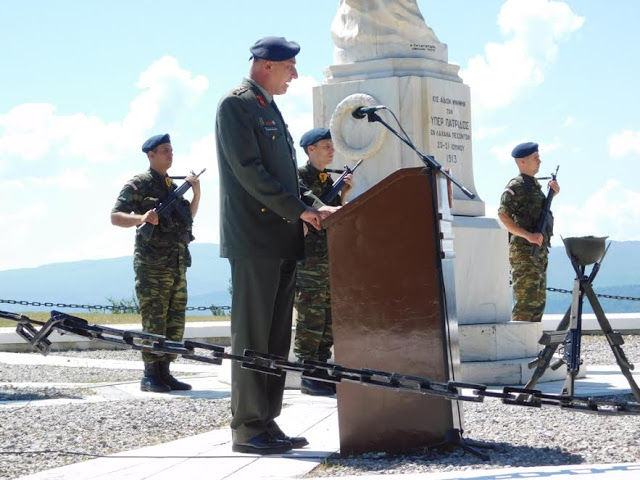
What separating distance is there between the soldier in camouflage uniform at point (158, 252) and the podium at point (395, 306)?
3.96 m

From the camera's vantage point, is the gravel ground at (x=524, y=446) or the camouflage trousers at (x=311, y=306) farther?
the camouflage trousers at (x=311, y=306)

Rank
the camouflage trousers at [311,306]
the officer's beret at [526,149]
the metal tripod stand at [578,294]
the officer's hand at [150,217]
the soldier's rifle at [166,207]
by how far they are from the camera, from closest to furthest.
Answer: the metal tripod stand at [578,294], the camouflage trousers at [311,306], the officer's hand at [150,217], the soldier's rifle at [166,207], the officer's beret at [526,149]

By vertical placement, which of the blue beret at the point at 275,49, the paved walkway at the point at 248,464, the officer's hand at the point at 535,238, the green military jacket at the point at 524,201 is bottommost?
the paved walkway at the point at 248,464

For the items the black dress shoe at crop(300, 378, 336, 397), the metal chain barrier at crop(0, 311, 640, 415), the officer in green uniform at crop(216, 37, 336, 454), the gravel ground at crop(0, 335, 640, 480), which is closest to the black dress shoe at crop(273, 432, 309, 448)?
the officer in green uniform at crop(216, 37, 336, 454)

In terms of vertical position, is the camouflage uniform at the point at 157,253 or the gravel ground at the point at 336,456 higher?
the camouflage uniform at the point at 157,253

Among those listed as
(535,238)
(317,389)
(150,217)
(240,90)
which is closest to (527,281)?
(535,238)

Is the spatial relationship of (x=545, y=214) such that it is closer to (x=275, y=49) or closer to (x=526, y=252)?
(x=526, y=252)

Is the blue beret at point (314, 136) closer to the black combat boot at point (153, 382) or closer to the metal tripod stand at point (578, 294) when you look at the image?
the black combat boot at point (153, 382)

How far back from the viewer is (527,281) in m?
9.89

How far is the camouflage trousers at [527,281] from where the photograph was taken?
9.84 metres

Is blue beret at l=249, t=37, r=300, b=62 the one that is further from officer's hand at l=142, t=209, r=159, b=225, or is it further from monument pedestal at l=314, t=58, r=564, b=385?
monument pedestal at l=314, t=58, r=564, b=385

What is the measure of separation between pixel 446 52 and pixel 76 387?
4.43 meters

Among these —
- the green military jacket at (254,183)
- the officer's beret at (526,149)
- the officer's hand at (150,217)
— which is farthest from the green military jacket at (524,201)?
the green military jacket at (254,183)

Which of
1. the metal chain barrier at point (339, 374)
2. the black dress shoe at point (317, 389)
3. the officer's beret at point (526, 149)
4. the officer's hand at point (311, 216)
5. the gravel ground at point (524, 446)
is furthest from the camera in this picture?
the officer's beret at point (526, 149)
